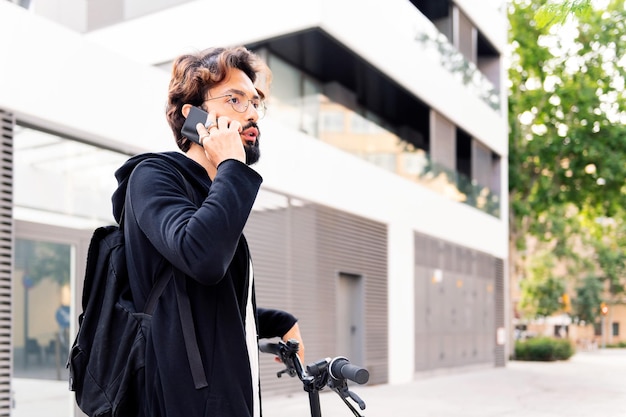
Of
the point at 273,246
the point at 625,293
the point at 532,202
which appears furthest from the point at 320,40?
the point at 625,293

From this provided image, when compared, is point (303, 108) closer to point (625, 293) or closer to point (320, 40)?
point (320, 40)

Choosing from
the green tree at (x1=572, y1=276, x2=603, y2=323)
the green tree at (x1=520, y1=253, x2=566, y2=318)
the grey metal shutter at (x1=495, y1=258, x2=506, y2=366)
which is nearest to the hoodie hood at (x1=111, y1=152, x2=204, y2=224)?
the grey metal shutter at (x1=495, y1=258, x2=506, y2=366)

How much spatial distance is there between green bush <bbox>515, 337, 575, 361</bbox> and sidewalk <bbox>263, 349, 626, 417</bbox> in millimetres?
10760

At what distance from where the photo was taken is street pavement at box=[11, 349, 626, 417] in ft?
29.4

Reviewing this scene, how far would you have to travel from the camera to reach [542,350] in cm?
3170

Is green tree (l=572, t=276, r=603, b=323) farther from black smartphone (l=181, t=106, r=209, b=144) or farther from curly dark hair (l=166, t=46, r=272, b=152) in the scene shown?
black smartphone (l=181, t=106, r=209, b=144)

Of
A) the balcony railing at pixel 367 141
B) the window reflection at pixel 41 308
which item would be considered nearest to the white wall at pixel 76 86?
the window reflection at pixel 41 308

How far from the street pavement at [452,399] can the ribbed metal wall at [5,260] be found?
14.5 inches

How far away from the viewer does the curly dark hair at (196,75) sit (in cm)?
194

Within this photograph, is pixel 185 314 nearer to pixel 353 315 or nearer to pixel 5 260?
pixel 5 260

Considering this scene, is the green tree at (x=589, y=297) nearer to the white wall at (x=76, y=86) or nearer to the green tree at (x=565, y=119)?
the green tree at (x=565, y=119)

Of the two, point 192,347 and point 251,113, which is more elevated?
point 251,113

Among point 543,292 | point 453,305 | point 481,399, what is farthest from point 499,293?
point 543,292

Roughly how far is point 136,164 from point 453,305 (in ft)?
69.7
